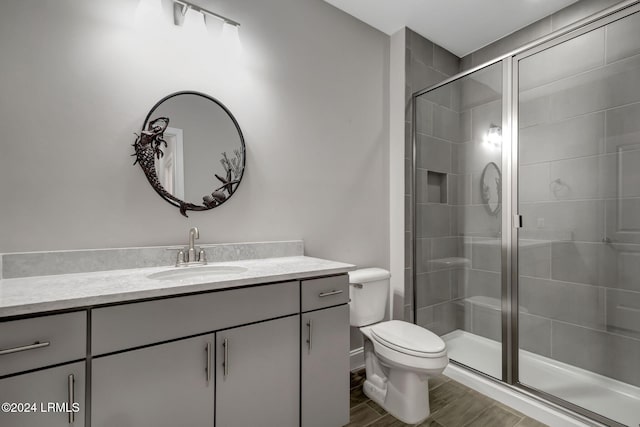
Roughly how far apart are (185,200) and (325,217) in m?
0.91

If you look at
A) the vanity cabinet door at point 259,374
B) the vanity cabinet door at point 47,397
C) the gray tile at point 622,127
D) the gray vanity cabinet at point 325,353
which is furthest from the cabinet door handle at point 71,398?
the gray tile at point 622,127

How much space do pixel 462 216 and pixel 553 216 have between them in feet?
1.82

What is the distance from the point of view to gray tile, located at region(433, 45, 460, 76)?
2.65m

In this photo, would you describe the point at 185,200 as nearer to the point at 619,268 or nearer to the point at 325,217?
the point at 325,217

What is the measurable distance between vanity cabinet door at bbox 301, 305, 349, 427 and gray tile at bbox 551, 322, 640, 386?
147 centimetres

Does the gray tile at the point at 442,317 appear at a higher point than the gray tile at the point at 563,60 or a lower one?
lower

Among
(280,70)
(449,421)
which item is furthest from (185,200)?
(449,421)

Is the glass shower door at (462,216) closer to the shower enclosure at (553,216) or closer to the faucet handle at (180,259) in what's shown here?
the shower enclosure at (553,216)

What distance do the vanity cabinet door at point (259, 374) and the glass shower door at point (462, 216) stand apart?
144cm

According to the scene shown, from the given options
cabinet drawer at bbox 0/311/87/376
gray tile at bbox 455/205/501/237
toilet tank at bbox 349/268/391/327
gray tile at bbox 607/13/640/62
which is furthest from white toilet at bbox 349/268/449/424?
gray tile at bbox 607/13/640/62

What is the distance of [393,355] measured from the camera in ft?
5.45

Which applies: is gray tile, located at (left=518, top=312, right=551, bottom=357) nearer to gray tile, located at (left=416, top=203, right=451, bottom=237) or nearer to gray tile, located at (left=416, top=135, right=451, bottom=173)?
gray tile, located at (left=416, top=203, right=451, bottom=237)

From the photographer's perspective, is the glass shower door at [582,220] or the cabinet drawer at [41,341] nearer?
the cabinet drawer at [41,341]

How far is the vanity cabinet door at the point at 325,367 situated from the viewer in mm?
1395
